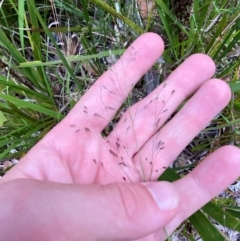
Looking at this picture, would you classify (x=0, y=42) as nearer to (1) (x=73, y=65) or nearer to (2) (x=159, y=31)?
(1) (x=73, y=65)

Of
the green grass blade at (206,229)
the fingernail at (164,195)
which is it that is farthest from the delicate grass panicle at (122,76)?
the fingernail at (164,195)

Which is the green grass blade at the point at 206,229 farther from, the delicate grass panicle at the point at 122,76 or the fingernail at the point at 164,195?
the fingernail at the point at 164,195

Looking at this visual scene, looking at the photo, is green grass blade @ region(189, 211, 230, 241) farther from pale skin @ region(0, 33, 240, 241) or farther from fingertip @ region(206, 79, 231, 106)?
fingertip @ region(206, 79, 231, 106)

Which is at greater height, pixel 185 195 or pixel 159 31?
pixel 159 31

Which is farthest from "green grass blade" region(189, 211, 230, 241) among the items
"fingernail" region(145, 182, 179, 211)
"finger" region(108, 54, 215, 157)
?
"finger" region(108, 54, 215, 157)

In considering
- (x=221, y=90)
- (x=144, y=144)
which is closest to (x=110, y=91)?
(x=144, y=144)

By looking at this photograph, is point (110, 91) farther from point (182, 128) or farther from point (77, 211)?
point (77, 211)

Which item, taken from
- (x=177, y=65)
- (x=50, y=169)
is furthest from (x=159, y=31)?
(x=50, y=169)
